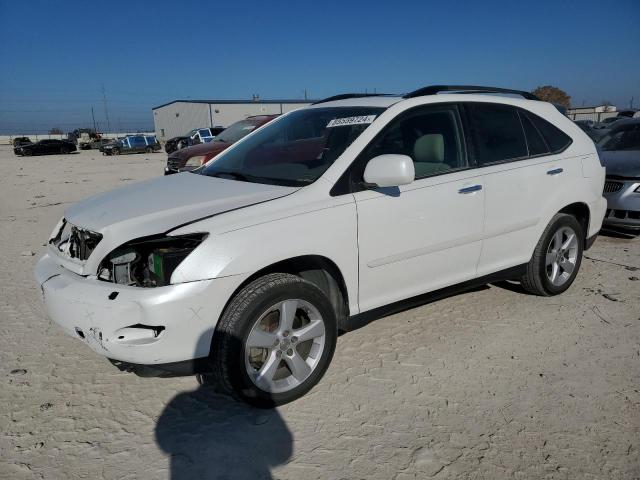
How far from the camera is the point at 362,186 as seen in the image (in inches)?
124

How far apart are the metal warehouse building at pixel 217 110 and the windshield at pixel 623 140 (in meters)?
48.4

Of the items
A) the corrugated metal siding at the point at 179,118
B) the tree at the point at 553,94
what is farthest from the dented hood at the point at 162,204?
the tree at the point at 553,94

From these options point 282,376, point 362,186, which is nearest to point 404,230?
point 362,186

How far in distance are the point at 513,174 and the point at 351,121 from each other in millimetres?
1334

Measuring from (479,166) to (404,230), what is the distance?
3.03 ft

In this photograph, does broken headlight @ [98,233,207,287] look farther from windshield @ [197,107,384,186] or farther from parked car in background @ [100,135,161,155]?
parked car in background @ [100,135,161,155]

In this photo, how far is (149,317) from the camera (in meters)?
2.49

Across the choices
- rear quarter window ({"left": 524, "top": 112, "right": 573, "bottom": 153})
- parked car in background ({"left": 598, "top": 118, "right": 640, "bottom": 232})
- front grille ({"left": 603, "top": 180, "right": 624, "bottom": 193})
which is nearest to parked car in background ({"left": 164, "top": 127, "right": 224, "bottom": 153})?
parked car in background ({"left": 598, "top": 118, "right": 640, "bottom": 232})

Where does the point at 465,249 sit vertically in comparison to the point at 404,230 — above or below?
below

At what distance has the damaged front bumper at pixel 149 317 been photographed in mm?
2502

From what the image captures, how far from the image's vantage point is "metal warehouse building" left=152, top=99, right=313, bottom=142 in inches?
2239

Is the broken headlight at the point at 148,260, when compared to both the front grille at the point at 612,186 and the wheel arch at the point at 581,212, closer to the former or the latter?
the wheel arch at the point at 581,212

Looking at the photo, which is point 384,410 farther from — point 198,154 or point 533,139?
point 198,154

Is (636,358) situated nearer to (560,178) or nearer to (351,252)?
(560,178)
